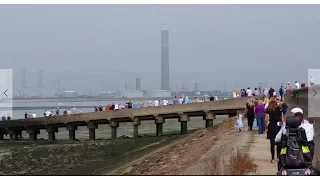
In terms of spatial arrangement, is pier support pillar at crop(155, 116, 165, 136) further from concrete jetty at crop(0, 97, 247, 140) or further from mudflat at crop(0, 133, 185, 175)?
mudflat at crop(0, 133, 185, 175)

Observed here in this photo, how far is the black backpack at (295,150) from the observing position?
27.9 feet

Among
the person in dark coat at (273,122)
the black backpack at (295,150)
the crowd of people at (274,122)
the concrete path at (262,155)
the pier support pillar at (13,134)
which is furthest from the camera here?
the pier support pillar at (13,134)

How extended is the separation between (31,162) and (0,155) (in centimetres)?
474

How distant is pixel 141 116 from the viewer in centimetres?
3650

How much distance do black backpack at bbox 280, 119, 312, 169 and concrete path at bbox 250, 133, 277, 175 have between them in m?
2.20

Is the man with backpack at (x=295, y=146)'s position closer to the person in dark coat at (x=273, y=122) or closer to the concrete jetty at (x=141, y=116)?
the person in dark coat at (x=273, y=122)

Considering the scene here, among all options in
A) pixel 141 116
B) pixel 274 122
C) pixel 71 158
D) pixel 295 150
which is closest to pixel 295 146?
pixel 295 150

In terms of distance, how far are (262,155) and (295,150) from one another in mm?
5526

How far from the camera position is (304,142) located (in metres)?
8.62

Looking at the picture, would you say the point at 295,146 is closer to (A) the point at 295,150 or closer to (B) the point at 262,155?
(A) the point at 295,150

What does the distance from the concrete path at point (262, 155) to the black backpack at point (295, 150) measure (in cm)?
220

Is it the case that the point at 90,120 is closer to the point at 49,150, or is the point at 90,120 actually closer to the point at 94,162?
the point at 49,150

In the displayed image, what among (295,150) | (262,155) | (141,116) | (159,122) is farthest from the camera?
(141,116)

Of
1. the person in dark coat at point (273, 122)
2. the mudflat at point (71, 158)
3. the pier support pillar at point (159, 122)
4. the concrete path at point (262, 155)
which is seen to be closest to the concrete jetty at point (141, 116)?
the pier support pillar at point (159, 122)
